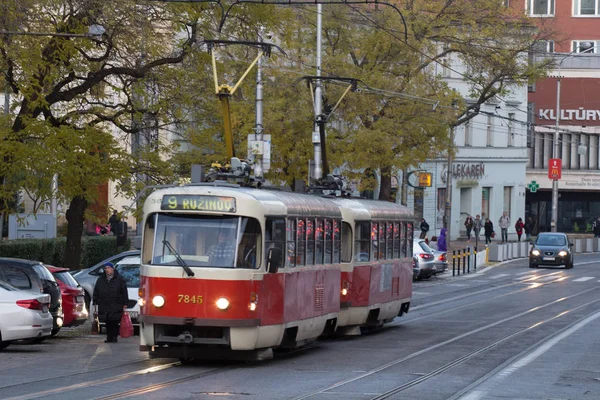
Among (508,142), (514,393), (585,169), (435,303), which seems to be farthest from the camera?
(585,169)

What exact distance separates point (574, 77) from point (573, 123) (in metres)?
3.35

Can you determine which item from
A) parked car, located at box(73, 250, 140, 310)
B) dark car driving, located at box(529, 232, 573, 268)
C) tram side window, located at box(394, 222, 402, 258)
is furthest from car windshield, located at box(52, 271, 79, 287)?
dark car driving, located at box(529, 232, 573, 268)

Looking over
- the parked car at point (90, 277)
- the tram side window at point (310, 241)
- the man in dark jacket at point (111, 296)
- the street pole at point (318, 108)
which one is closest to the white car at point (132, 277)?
the parked car at point (90, 277)

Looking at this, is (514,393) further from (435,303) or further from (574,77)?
(574,77)

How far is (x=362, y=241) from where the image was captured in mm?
23438

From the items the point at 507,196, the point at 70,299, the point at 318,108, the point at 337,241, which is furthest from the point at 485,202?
the point at 337,241

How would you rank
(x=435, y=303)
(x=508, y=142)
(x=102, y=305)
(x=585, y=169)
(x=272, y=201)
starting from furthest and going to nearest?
(x=585, y=169) → (x=508, y=142) → (x=435, y=303) → (x=102, y=305) → (x=272, y=201)

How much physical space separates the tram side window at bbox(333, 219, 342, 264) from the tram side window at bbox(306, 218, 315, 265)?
4.38 ft

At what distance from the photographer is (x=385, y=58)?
45.8 metres

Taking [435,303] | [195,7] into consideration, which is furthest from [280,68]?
[195,7]

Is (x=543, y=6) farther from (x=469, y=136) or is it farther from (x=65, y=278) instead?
(x=65, y=278)

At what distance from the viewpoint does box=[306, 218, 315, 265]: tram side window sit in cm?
1991

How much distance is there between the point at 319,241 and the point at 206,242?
11.7 feet

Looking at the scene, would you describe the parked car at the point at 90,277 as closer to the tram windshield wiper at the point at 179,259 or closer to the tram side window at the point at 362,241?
the tram side window at the point at 362,241
